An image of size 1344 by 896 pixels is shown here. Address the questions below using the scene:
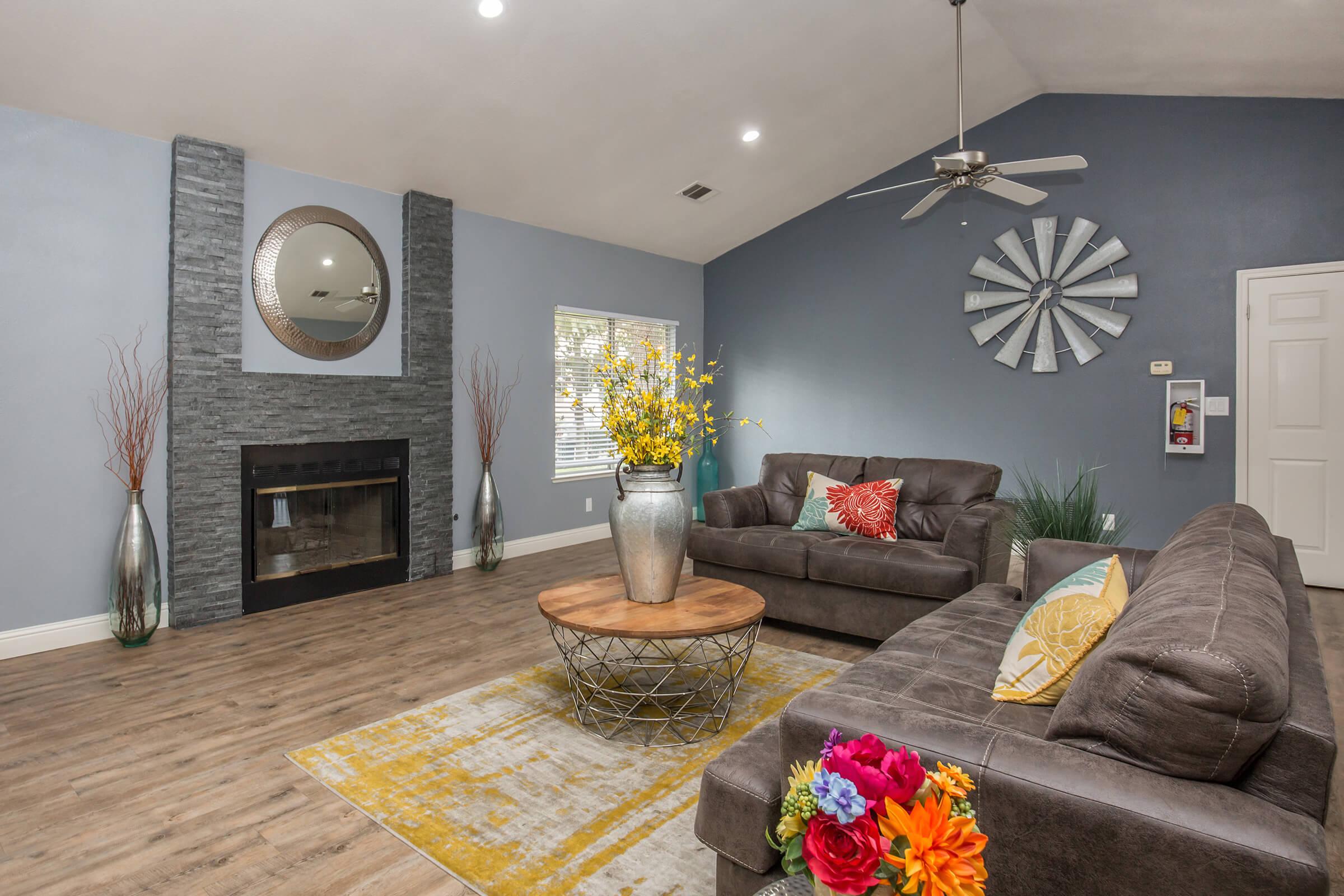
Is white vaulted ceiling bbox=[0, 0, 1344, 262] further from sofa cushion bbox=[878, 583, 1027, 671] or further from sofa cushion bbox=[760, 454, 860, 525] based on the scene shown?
sofa cushion bbox=[878, 583, 1027, 671]

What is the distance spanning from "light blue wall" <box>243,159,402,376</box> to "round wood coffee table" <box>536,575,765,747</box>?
8.59 ft

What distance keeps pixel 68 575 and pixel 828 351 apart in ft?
19.0

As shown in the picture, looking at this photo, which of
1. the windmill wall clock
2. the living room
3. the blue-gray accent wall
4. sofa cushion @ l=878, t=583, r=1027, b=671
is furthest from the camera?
the windmill wall clock

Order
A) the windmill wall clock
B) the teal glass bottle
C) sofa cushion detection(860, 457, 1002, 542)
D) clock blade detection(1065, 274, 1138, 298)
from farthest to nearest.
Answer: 1. the teal glass bottle
2. the windmill wall clock
3. clock blade detection(1065, 274, 1138, 298)
4. sofa cushion detection(860, 457, 1002, 542)

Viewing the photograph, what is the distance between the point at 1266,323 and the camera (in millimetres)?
4832

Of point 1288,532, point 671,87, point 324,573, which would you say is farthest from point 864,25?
point 324,573

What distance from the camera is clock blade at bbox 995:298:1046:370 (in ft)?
18.7

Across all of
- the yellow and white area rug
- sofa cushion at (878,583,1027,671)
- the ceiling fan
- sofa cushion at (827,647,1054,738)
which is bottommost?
the yellow and white area rug

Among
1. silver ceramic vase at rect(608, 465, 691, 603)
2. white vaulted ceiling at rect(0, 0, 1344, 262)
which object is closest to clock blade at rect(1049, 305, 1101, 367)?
white vaulted ceiling at rect(0, 0, 1344, 262)

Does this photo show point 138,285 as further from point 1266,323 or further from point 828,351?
point 1266,323

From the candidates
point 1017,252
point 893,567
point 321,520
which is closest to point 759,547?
point 893,567

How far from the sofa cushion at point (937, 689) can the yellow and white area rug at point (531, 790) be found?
0.63 meters

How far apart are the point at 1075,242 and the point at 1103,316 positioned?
60 centimetres

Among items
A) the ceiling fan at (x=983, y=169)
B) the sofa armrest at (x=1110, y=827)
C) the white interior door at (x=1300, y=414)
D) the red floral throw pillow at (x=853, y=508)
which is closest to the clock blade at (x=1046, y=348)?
the white interior door at (x=1300, y=414)
